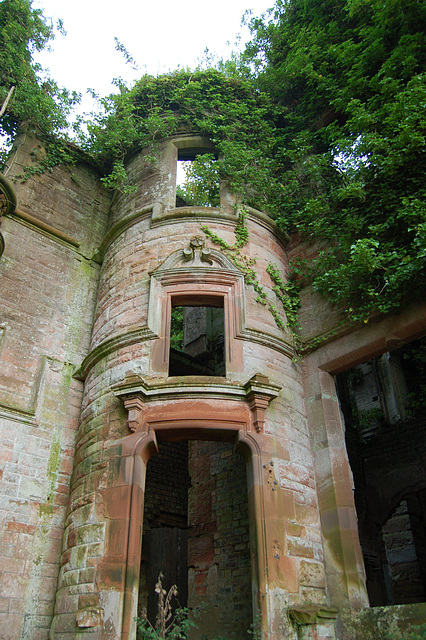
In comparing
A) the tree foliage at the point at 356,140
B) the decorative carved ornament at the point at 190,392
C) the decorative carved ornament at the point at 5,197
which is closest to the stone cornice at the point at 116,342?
the decorative carved ornament at the point at 190,392

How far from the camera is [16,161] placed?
30.8 ft

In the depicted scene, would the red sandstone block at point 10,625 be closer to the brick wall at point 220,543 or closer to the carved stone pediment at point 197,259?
the brick wall at point 220,543

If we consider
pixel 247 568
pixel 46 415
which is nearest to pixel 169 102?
pixel 46 415

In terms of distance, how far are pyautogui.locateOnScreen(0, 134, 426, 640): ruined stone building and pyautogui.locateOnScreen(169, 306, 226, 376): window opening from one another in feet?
0.26

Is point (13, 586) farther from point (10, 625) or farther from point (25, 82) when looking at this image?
point (25, 82)

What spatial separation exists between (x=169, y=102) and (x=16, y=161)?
136 inches

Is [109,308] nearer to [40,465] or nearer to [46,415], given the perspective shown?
[46,415]

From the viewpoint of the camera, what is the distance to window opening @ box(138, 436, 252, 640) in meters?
8.15

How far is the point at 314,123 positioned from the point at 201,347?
18.4 ft

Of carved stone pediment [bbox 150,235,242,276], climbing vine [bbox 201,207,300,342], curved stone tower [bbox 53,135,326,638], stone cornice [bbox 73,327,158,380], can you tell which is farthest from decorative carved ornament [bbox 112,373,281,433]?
carved stone pediment [bbox 150,235,242,276]

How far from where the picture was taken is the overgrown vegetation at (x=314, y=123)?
7.25 metres

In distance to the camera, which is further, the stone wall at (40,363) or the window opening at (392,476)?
the window opening at (392,476)

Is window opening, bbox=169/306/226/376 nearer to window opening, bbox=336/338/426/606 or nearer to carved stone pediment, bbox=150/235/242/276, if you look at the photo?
carved stone pediment, bbox=150/235/242/276

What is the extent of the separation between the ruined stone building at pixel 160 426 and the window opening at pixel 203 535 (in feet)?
0.11
